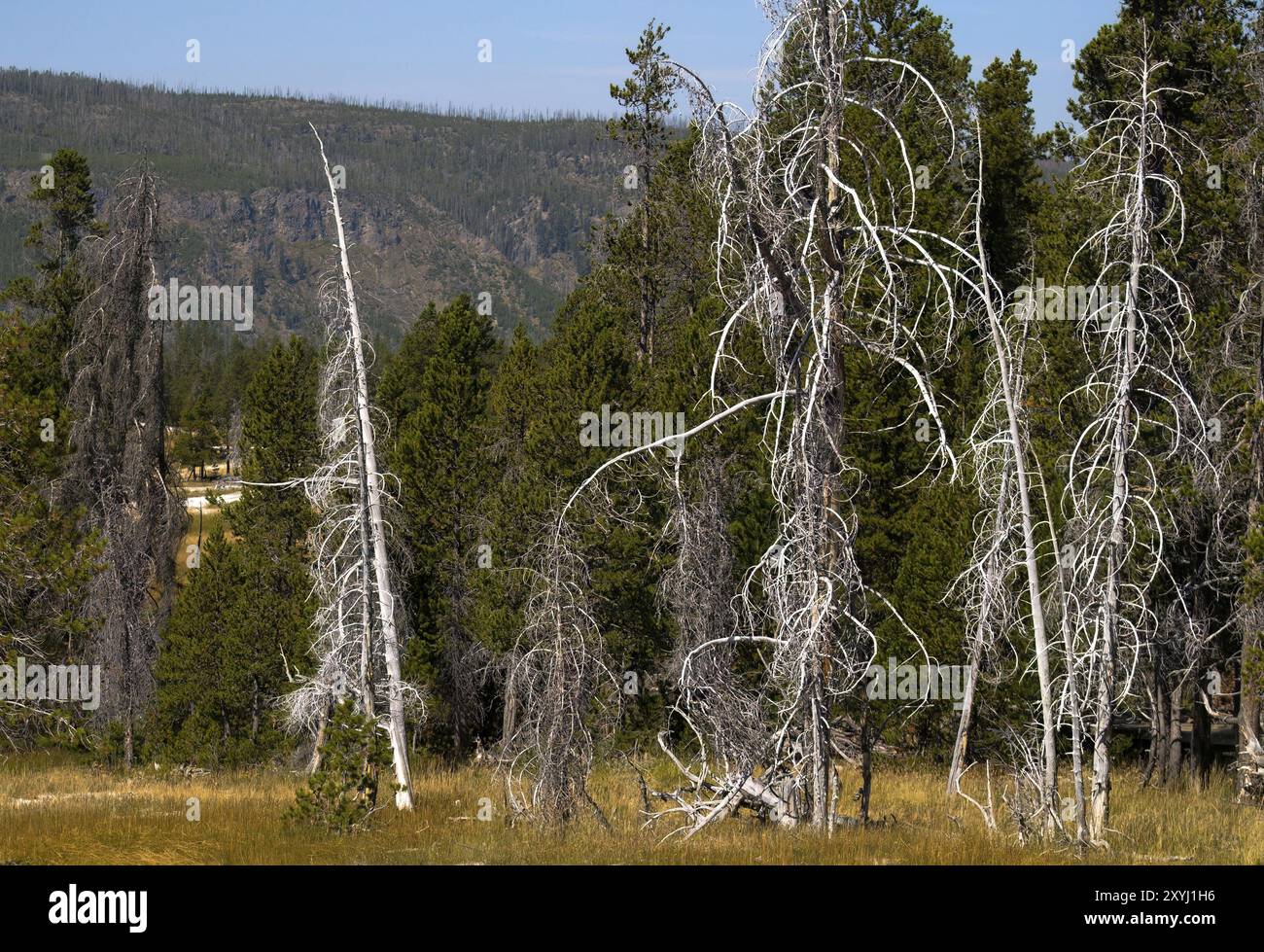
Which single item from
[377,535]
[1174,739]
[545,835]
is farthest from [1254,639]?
[377,535]

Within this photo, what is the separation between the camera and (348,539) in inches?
758

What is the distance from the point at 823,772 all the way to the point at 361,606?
28.5 ft

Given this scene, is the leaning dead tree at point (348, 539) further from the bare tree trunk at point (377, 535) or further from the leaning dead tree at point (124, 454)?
the leaning dead tree at point (124, 454)

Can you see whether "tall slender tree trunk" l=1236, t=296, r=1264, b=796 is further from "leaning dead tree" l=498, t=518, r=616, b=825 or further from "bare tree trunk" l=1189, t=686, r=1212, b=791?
"leaning dead tree" l=498, t=518, r=616, b=825

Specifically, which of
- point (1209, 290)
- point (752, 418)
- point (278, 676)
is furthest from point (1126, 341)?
point (278, 676)

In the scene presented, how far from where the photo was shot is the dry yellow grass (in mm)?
12422

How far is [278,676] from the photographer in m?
29.1

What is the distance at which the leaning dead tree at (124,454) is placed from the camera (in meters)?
28.9

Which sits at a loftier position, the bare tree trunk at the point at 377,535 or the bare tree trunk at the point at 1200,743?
the bare tree trunk at the point at 377,535

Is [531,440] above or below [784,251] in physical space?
below

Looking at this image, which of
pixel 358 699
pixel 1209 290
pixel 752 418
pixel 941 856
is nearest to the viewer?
pixel 941 856

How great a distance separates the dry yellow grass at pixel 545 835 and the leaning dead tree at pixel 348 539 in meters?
1.62

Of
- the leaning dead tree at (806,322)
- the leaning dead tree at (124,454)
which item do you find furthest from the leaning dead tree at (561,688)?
the leaning dead tree at (124,454)

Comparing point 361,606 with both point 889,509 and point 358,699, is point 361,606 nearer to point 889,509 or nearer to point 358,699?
point 358,699
